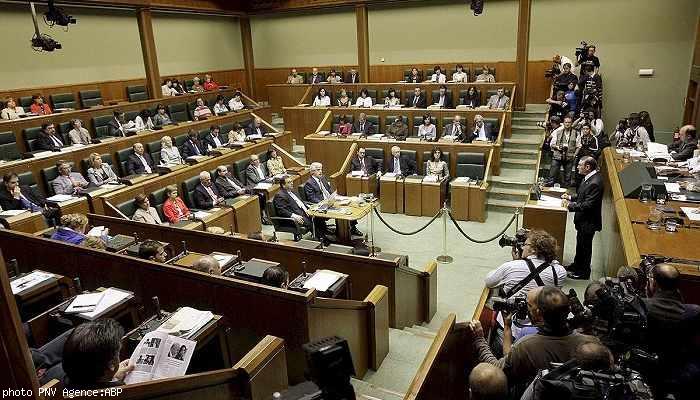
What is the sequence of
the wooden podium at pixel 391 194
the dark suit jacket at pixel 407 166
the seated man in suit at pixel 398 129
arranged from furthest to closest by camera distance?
the seated man in suit at pixel 398 129 < the dark suit jacket at pixel 407 166 < the wooden podium at pixel 391 194

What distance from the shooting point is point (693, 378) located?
2535 millimetres

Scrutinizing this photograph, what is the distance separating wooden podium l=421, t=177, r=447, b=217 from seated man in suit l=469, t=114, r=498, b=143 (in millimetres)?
1458

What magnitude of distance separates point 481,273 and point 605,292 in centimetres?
366

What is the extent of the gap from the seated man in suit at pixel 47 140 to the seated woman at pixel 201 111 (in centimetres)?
303

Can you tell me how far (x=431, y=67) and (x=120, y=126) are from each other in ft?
26.6

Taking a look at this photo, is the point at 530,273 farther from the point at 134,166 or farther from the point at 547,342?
the point at 134,166

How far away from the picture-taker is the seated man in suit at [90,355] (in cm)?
197

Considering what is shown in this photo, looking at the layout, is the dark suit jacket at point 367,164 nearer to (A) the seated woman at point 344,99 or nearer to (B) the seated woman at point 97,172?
(A) the seated woman at point 344,99

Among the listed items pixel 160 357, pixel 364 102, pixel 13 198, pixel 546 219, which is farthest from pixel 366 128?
pixel 160 357

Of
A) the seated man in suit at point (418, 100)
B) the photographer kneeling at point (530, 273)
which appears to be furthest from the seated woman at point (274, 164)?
the photographer kneeling at point (530, 273)

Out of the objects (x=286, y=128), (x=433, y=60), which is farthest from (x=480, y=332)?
(x=433, y=60)

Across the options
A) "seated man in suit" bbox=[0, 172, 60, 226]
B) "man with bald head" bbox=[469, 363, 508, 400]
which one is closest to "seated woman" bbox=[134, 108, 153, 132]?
"seated man in suit" bbox=[0, 172, 60, 226]

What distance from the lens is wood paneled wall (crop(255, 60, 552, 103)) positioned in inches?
460

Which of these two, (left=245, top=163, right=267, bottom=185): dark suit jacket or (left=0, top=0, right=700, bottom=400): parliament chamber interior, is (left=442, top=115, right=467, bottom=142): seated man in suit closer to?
(left=0, top=0, right=700, bottom=400): parliament chamber interior
